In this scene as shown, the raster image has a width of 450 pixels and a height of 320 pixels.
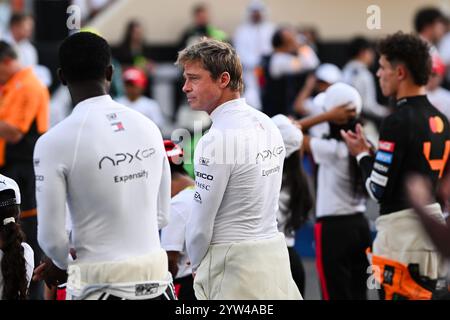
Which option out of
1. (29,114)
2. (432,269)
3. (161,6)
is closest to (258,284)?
(432,269)

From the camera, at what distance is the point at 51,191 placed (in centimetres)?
374

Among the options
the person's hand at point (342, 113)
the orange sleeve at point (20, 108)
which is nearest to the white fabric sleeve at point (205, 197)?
the person's hand at point (342, 113)

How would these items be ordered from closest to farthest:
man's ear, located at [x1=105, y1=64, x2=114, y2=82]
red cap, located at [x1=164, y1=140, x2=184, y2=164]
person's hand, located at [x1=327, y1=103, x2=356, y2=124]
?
man's ear, located at [x1=105, y1=64, x2=114, y2=82]
red cap, located at [x1=164, y1=140, x2=184, y2=164]
person's hand, located at [x1=327, y1=103, x2=356, y2=124]

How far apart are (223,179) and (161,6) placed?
12.7m

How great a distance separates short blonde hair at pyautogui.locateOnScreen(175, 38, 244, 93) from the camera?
4.36 metres

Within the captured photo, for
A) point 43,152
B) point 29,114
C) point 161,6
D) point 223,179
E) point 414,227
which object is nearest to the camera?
point 43,152

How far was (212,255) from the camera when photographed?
429 cm

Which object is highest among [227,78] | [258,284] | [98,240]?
[227,78]

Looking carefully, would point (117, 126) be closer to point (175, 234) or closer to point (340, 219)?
point (175, 234)

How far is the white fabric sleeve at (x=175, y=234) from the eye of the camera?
5.03 metres

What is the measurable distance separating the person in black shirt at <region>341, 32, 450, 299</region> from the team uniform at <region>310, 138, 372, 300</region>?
751 mm

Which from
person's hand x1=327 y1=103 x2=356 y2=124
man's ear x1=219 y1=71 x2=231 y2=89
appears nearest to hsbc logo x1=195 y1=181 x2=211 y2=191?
man's ear x1=219 y1=71 x2=231 y2=89

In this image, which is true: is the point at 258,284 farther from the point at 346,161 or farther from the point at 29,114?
the point at 29,114

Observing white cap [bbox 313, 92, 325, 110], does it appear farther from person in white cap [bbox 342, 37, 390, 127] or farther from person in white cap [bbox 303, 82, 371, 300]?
person in white cap [bbox 342, 37, 390, 127]
